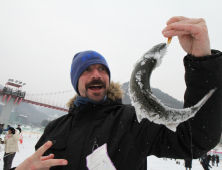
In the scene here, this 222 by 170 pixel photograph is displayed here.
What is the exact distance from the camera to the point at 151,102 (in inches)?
46.3

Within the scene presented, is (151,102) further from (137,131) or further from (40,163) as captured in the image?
(40,163)

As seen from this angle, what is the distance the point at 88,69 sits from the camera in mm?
2277

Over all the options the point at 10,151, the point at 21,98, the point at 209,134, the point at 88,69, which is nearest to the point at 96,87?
the point at 88,69

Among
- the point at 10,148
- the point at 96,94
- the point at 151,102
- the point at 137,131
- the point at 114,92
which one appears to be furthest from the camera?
the point at 10,148

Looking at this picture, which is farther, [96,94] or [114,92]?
[114,92]

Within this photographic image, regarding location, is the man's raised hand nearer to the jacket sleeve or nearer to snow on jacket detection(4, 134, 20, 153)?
the jacket sleeve

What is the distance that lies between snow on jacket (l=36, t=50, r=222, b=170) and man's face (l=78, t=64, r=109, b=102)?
0.44 feet

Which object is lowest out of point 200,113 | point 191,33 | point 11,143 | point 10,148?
point 10,148

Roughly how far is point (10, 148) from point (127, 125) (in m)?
7.35

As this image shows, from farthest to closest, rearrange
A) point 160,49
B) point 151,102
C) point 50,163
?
point 50,163 < point 160,49 < point 151,102

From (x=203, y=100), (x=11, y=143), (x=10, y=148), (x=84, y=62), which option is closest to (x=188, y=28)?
(x=203, y=100)

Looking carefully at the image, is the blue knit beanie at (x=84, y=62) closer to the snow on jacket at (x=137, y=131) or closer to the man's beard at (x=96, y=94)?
the man's beard at (x=96, y=94)

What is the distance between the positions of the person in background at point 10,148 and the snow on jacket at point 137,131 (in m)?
5.85

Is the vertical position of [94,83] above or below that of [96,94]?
above
